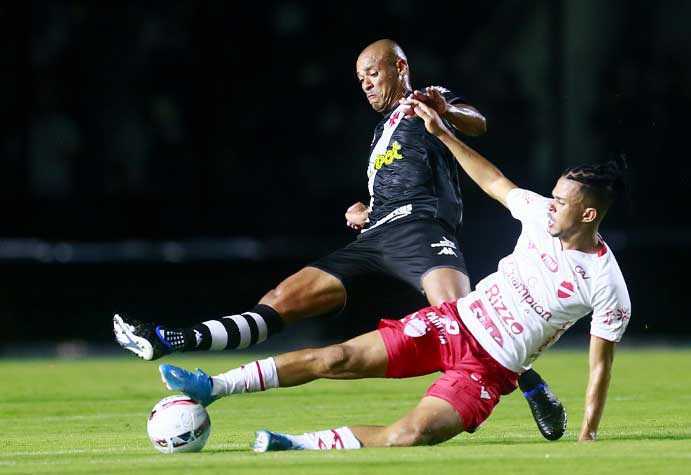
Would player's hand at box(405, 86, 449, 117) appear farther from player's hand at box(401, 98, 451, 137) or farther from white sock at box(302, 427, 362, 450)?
white sock at box(302, 427, 362, 450)

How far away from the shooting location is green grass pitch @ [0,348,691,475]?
5.26 m

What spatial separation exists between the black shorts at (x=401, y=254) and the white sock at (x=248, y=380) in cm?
158

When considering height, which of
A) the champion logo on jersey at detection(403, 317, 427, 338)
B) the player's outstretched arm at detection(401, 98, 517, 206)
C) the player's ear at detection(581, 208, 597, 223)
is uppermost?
the player's outstretched arm at detection(401, 98, 517, 206)

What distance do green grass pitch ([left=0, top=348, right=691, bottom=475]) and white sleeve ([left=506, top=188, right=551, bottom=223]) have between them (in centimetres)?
107

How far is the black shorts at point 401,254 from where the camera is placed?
24.4 feet

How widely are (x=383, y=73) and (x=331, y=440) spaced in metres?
2.93

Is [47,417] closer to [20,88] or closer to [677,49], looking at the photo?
[20,88]

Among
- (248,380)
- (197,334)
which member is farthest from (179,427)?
(197,334)

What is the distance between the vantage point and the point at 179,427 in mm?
5871

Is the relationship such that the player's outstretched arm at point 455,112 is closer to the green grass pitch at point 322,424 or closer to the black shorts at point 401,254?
the black shorts at point 401,254

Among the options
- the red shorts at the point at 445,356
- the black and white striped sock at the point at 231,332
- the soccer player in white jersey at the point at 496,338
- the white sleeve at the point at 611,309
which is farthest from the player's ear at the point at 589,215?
the black and white striped sock at the point at 231,332

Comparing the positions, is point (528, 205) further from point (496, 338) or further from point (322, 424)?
point (322, 424)

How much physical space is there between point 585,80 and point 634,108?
2.31 ft

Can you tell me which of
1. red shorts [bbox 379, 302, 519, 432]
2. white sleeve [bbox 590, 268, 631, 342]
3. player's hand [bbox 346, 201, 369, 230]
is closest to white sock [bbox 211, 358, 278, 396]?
red shorts [bbox 379, 302, 519, 432]
